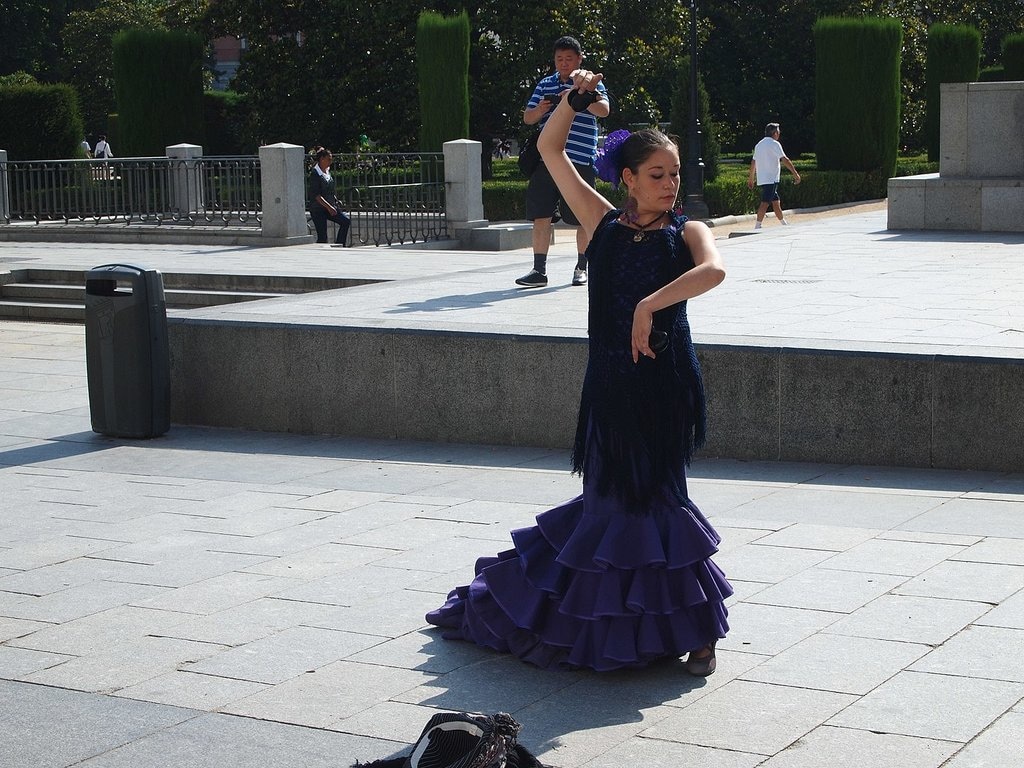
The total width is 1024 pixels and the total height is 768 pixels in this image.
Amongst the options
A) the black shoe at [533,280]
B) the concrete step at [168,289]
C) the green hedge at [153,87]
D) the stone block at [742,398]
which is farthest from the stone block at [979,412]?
the green hedge at [153,87]

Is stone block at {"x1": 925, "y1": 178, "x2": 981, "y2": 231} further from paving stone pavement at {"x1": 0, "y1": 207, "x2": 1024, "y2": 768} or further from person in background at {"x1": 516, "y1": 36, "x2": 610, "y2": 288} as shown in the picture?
paving stone pavement at {"x1": 0, "y1": 207, "x2": 1024, "y2": 768}

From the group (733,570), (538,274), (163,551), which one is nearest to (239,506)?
(163,551)

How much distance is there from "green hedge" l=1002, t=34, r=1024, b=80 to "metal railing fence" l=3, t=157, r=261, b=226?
17.9 meters

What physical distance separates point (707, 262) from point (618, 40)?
3496 centimetres

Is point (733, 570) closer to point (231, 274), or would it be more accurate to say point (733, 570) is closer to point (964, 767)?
point (964, 767)

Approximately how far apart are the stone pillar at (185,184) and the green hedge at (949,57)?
21.4m

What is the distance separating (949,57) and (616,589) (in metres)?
35.6

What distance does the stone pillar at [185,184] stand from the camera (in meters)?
22.7

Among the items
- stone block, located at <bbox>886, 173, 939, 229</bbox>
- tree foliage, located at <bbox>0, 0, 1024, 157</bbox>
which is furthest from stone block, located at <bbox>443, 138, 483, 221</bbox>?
tree foliage, located at <bbox>0, 0, 1024, 157</bbox>

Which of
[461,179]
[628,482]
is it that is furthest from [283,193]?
[628,482]

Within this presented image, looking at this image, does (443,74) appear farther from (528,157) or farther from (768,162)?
(528,157)

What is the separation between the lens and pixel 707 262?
14.2 feet

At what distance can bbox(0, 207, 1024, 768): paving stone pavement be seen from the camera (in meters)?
4.05

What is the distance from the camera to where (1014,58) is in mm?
31547
